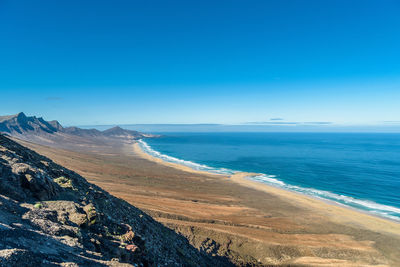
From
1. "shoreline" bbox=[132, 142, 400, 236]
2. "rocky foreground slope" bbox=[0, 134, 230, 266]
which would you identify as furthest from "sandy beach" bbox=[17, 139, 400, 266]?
"rocky foreground slope" bbox=[0, 134, 230, 266]

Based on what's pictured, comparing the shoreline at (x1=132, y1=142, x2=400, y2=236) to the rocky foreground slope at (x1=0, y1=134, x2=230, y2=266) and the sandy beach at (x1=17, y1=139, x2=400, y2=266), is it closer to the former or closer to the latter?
the sandy beach at (x1=17, y1=139, x2=400, y2=266)

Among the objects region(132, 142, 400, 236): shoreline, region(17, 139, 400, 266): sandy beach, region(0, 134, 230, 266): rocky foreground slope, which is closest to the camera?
region(0, 134, 230, 266): rocky foreground slope

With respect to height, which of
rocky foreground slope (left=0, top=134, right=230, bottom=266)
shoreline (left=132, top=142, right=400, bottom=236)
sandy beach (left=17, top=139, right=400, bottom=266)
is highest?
rocky foreground slope (left=0, top=134, right=230, bottom=266)

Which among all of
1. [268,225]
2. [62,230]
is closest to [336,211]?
[268,225]

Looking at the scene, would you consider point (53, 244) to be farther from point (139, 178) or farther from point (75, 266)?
point (139, 178)

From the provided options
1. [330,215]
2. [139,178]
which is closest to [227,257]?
[330,215]

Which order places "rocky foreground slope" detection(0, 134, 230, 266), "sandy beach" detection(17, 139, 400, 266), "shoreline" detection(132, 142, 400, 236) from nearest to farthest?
"rocky foreground slope" detection(0, 134, 230, 266) < "sandy beach" detection(17, 139, 400, 266) < "shoreline" detection(132, 142, 400, 236)

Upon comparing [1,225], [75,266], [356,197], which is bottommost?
[356,197]
